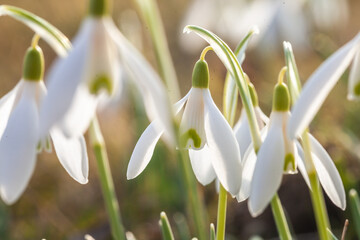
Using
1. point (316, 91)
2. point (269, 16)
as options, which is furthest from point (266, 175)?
point (269, 16)

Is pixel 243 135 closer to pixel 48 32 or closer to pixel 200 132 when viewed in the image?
pixel 200 132

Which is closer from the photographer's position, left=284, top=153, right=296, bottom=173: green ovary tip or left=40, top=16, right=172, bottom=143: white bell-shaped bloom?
left=40, top=16, right=172, bottom=143: white bell-shaped bloom

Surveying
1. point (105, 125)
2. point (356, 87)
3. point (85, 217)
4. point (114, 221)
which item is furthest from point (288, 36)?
point (356, 87)

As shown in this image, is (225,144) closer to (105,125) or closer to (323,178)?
(323,178)

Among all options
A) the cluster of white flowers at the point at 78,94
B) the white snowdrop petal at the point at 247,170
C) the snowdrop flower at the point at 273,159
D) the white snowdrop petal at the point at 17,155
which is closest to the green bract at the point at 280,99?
the snowdrop flower at the point at 273,159

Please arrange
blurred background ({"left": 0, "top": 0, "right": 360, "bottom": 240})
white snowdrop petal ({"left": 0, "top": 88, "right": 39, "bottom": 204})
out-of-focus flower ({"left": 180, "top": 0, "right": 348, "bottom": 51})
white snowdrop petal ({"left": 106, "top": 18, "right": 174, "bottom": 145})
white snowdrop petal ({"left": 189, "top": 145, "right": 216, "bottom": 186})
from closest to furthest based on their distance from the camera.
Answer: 1. white snowdrop petal ({"left": 106, "top": 18, "right": 174, "bottom": 145})
2. white snowdrop petal ({"left": 0, "top": 88, "right": 39, "bottom": 204})
3. white snowdrop petal ({"left": 189, "top": 145, "right": 216, "bottom": 186})
4. blurred background ({"left": 0, "top": 0, "right": 360, "bottom": 240})
5. out-of-focus flower ({"left": 180, "top": 0, "right": 348, "bottom": 51})

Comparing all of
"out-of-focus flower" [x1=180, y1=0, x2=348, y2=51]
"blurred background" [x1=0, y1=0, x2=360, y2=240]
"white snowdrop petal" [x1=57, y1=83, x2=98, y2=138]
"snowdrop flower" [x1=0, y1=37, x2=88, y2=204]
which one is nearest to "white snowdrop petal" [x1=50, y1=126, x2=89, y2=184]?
"snowdrop flower" [x1=0, y1=37, x2=88, y2=204]

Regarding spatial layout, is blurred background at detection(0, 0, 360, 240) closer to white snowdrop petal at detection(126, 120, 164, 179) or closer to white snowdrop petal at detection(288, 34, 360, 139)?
white snowdrop petal at detection(126, 120, 164, 179)
